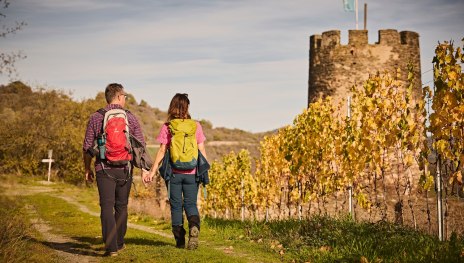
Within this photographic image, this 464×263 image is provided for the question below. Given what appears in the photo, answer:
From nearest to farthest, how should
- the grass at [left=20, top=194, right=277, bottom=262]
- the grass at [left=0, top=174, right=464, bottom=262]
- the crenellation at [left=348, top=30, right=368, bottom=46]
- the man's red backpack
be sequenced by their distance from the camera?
the grass at [left=0, top=174, right=464, bottom=262] < the grass at [left=20, top=194, right=277, bottom=262] < the man's red backpack < the crenellation at [left=348, top=30, right=368, bottom=46]

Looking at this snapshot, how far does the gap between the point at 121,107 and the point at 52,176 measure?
1166 inches

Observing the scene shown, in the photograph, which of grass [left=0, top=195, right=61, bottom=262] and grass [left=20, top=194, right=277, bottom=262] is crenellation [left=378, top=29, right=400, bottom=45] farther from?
grass [left=0, top=195, right=61, bottom=262]

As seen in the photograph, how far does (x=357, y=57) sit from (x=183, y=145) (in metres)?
16.2

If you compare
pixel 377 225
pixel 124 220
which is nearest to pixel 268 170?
pixel 377 225

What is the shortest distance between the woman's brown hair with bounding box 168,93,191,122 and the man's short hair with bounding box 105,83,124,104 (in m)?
0.71

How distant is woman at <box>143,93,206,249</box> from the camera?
6828mm

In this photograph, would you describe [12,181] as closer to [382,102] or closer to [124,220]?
[124,220]

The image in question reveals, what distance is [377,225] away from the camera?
7.57m

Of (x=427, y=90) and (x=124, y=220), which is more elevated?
(x=427, y=90)

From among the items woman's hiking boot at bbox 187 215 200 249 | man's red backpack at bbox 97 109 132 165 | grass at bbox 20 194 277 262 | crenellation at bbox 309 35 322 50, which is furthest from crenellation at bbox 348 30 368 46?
man's red backpack at bbox 97 109 132 165

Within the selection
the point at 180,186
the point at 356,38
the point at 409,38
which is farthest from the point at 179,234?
the point at 409,38

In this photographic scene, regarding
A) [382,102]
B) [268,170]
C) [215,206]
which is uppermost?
[382,102]

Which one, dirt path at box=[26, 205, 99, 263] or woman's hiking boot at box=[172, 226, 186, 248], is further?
woman's hiking boot at box=[172, 226, 186, 248]

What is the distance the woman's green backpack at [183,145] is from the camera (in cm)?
675
